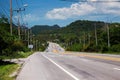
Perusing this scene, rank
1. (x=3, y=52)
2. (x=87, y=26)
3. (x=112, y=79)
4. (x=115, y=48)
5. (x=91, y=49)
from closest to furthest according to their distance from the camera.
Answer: (x=112, y=79), (x=3, y=52), (x=115, y=48), (x=91, y=49), (x=87, y=26)

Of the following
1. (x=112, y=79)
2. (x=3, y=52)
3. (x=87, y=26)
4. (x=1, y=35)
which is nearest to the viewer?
(x=112, y=79)

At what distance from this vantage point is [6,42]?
111ft

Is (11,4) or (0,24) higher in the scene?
(11,4)

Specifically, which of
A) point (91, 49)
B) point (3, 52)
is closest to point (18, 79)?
point (3, 52)

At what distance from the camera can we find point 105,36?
394 ft

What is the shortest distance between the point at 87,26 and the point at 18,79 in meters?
169

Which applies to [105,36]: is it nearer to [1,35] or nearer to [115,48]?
[115,48]

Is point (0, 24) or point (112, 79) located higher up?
point (0, 24)

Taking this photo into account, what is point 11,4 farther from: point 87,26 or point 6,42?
point 87,26

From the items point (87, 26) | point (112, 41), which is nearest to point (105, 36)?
point (112, 41)

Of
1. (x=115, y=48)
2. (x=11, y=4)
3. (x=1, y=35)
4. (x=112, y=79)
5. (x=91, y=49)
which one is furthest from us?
(x=91, y=49)

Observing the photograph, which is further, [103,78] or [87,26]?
[87,26]

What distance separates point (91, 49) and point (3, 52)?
7751 centimetres

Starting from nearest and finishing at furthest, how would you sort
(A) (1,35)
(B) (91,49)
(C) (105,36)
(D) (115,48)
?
1. (A) (1,35)
2. (D) (115,48)
3. (B) (91,49)
4. (C) (105,36)
